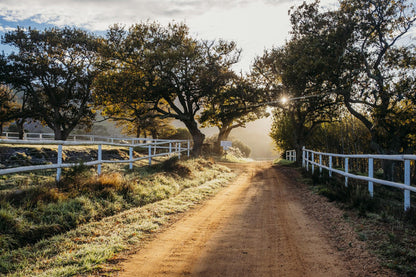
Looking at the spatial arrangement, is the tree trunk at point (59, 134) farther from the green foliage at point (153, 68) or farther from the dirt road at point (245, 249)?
the dirt road at point (245, 249)

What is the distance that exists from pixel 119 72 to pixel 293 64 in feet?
42.0

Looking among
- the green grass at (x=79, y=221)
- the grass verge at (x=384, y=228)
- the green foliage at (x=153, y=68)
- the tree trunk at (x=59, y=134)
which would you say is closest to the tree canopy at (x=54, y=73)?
the tree trunk at (x=59, y=134)

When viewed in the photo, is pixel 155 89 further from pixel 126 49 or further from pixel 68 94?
pixel 68 94

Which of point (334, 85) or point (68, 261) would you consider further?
point (334, 85)

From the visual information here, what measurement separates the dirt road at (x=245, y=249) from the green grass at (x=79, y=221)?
580mm

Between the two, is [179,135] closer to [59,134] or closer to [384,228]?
[59,134]

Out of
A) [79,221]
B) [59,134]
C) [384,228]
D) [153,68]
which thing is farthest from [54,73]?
[384,228]

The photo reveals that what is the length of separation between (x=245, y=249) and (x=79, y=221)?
3.67 meters

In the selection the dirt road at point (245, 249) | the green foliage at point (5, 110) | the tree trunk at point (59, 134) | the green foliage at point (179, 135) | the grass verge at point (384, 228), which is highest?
the green foliage at point (5, 110)

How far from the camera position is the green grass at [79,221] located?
4.29 meters

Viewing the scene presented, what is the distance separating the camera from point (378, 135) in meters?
17.5

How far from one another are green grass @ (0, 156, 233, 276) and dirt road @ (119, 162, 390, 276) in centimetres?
58

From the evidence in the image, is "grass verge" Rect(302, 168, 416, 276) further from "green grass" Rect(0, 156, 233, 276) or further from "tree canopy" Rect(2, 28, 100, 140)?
"tree canopy" Rect(2, 28, 100, 140)

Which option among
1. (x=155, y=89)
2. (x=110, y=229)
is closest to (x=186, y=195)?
(x=110, y=229)
